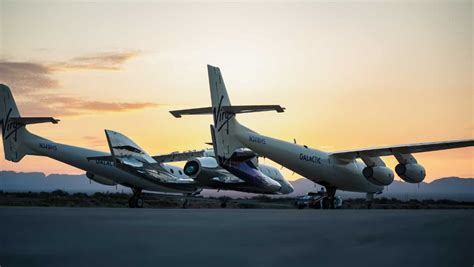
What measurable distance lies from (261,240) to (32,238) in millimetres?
4201

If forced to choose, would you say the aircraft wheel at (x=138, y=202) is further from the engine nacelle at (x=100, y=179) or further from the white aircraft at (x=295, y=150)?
the white aircraft at (x=295, y=150)

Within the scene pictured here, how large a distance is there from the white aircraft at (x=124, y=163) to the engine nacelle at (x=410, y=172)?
869 cm

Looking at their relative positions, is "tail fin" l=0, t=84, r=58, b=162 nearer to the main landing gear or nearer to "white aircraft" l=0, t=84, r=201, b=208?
"white aircraft" l=0, t=84, r=201, b=208

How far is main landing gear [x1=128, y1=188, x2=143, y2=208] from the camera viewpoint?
41316mm

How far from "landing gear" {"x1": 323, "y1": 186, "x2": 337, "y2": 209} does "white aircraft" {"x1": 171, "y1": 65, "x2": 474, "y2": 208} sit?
1.10m

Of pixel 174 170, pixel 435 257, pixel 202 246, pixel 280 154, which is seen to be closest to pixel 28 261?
pixel 202 246

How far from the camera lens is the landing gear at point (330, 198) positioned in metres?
38.9

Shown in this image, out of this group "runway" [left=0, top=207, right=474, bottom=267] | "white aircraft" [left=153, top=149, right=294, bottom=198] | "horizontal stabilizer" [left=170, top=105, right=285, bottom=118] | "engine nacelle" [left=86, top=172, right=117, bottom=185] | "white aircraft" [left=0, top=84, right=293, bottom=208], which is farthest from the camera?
"engine nacelle" [left=86, top=172, right=117, bottom=185]

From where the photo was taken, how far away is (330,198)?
3941cm

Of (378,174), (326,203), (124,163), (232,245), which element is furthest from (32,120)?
(232,245)

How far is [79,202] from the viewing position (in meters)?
44.6

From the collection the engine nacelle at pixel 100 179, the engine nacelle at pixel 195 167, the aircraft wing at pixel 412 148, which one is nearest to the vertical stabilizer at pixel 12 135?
the engine nacelle at pixel 100 179

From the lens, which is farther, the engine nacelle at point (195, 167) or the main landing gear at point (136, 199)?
the main landing gear at point (136, 199)

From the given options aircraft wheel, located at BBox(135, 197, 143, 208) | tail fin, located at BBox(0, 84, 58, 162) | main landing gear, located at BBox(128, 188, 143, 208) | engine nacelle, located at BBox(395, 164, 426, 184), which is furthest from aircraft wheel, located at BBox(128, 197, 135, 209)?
engine nacelle, located at BBox(395, 164, 426, 184)
